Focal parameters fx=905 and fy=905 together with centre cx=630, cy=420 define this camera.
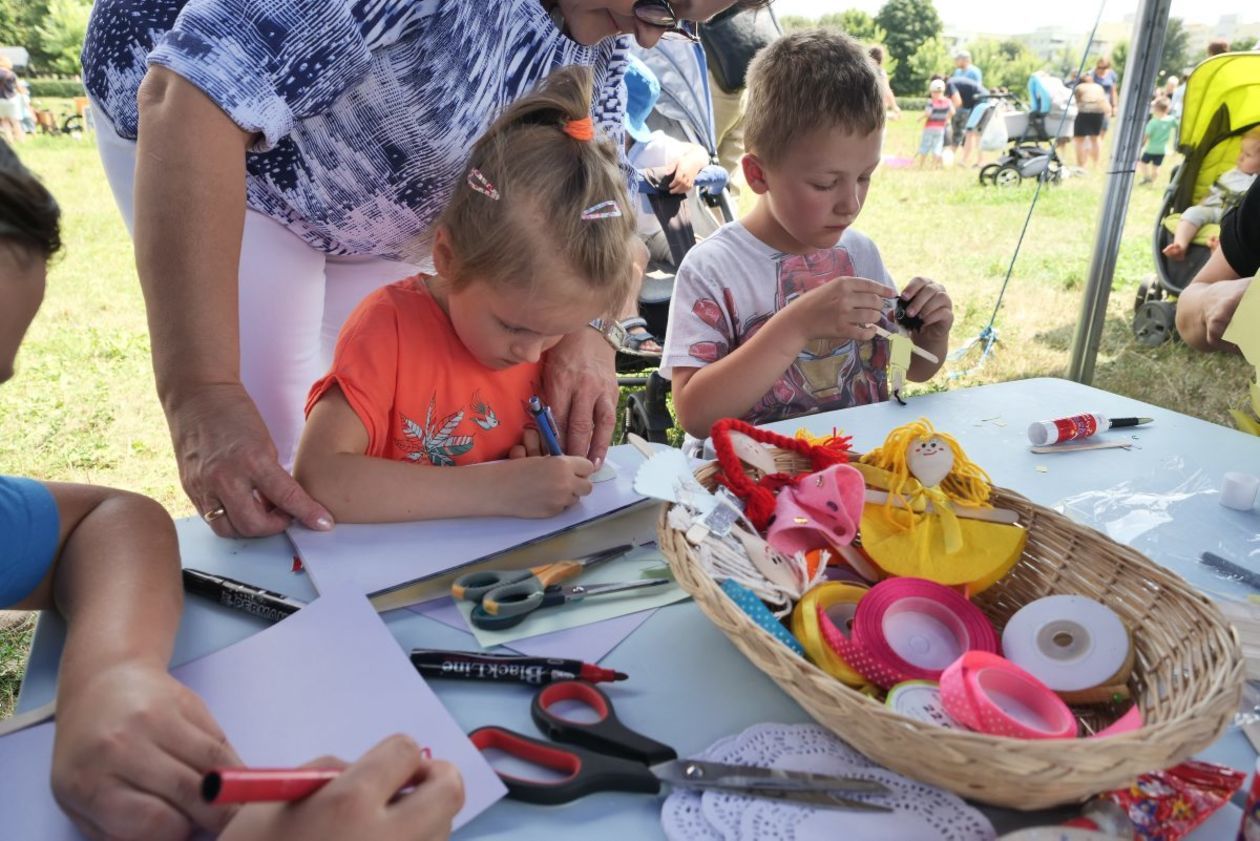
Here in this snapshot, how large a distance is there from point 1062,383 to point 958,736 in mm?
1084

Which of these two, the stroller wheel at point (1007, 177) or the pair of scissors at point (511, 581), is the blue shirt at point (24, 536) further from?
the stroller wheel at point (1007, 177)

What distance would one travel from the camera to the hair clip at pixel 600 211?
3.30 ft

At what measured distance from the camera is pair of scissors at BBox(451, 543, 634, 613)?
0.76 metres

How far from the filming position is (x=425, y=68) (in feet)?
3.36

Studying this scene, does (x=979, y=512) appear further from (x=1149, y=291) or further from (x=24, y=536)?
(x=1149, y=291)

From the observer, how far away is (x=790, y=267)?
1494mm

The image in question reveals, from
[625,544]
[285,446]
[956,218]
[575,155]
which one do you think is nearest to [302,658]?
[625,544]

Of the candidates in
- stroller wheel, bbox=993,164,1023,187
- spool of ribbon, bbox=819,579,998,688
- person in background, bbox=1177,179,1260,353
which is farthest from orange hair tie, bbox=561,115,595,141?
stroller wheel, bbox=993,164,1023,187

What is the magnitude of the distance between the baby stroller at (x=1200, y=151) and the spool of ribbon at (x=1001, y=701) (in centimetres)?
325

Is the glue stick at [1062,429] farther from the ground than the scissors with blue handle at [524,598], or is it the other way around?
the glue stick at [1062,429]

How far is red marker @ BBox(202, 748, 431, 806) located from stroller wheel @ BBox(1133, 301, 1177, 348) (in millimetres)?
4173

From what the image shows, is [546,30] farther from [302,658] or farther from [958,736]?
[958,736]

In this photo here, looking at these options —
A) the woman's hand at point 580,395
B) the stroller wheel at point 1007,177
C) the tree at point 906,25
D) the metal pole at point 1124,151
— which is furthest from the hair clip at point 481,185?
the tree at point 906,25

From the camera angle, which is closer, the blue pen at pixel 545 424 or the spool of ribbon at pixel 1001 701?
the spool of ribbon at pixel 1001 701
